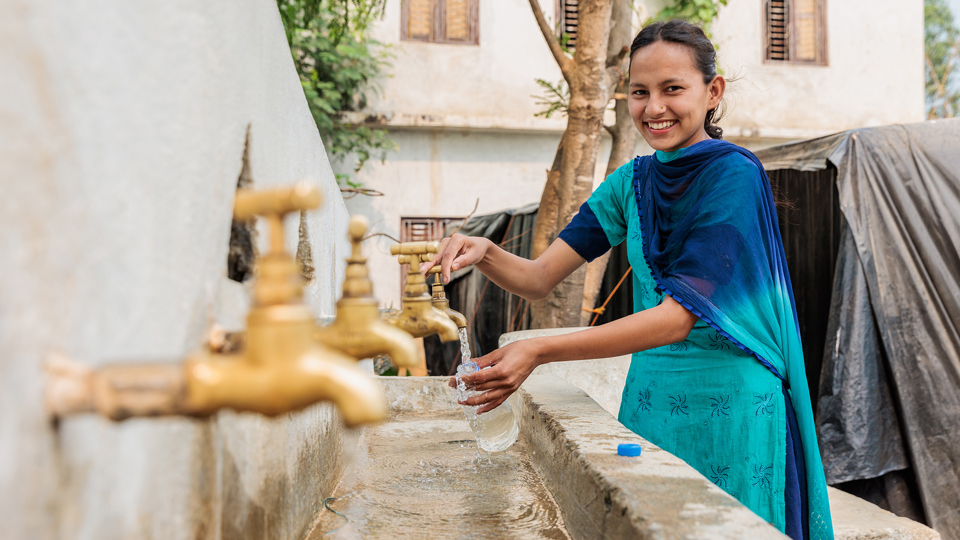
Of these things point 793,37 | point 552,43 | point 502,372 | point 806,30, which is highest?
point 806,30

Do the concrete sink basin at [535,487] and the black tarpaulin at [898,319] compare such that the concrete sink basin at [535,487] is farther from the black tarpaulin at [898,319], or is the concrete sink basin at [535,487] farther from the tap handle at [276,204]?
the black tarpaulin at [898,319]

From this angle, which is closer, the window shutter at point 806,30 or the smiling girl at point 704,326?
the smiling girl at point 704,326

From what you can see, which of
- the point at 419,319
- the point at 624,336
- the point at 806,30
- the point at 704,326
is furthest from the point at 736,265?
the point at 806,30

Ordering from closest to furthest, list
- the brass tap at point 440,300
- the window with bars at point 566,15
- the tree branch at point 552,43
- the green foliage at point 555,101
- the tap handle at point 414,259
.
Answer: the tap handle at point 414,259
the brass tap at point 440,300
the tree branch at point 552,43
the green foliage at point 555,101
the window with bars at point 566,15

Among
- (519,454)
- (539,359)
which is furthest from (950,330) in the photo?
(539,359)

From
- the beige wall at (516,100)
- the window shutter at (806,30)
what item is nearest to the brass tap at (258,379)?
the beige wall at (516,100)

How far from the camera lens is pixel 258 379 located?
53cm

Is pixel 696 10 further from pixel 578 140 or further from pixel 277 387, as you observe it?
pixel 277 387

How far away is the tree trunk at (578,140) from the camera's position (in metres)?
3.99

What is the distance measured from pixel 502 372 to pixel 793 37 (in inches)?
349

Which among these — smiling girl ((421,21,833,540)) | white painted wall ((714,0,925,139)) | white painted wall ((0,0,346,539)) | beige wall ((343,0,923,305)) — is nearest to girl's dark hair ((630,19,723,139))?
smiling girl ((421,21,833,540))

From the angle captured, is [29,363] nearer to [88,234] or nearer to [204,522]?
[88,234]

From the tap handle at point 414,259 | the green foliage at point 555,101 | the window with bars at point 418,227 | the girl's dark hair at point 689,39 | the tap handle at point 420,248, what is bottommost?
the tap handle at point 414,259

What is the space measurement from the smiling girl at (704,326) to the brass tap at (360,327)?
684mm
